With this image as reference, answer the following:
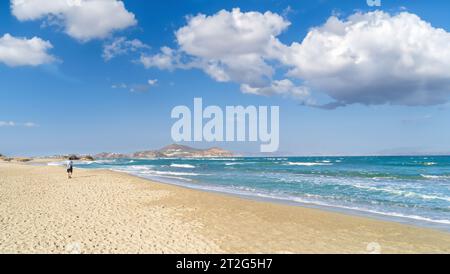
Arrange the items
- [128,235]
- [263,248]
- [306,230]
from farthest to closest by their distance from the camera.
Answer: [306,230] < [128,235] < [263,248]

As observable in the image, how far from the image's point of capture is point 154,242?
784 centimetres

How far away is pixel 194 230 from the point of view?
927 cm

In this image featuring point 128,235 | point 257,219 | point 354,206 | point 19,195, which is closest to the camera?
point 128,235

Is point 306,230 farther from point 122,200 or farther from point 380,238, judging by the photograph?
point 122,200

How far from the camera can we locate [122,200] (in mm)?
14969

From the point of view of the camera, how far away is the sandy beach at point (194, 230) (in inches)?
298

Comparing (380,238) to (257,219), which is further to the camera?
(257,219)

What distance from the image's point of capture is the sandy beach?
24.8 feet
